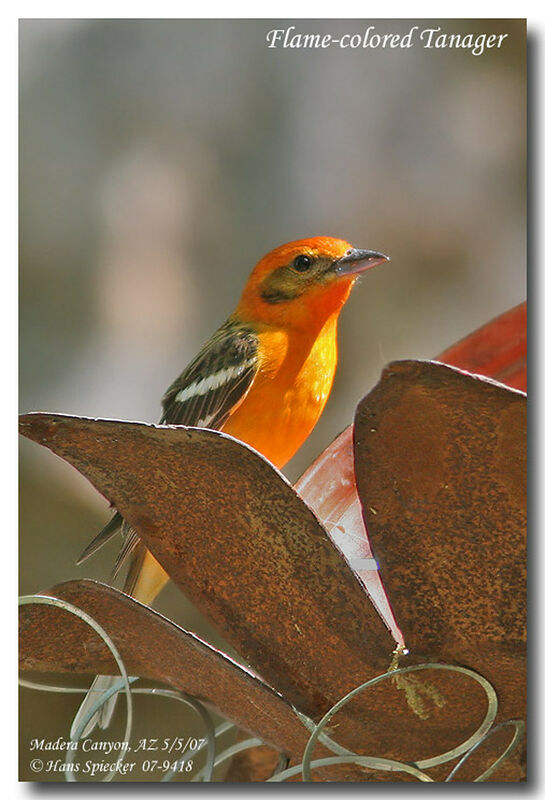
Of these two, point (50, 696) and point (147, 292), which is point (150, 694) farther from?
point (147, 292)

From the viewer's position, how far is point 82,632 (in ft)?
3.69

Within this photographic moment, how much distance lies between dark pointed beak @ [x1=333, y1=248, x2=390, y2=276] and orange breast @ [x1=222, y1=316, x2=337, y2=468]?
10cm

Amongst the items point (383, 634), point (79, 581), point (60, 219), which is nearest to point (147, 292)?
point (60, 219)

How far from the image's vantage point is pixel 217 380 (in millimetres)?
1412

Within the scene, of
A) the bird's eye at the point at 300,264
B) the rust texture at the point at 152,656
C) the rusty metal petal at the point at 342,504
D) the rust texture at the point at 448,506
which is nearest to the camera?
the rust texture at the point at 448,506

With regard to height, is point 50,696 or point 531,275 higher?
point 531,275

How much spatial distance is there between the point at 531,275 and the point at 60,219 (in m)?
0.73

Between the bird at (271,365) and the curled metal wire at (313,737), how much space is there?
0.21 feet

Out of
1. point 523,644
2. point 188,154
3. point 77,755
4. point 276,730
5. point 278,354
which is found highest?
point 188,154

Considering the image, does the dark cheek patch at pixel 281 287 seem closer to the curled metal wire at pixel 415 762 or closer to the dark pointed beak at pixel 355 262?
the dark pointed beak at pixel 355 262

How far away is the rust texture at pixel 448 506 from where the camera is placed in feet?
3.05

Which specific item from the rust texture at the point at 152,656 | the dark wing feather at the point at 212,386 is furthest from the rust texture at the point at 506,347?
the rust texture at the point at 152,656

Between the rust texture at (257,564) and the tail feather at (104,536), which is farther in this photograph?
the tail feather at (104,536)

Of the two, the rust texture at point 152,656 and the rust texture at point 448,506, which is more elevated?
the rust texture at point 448,506
